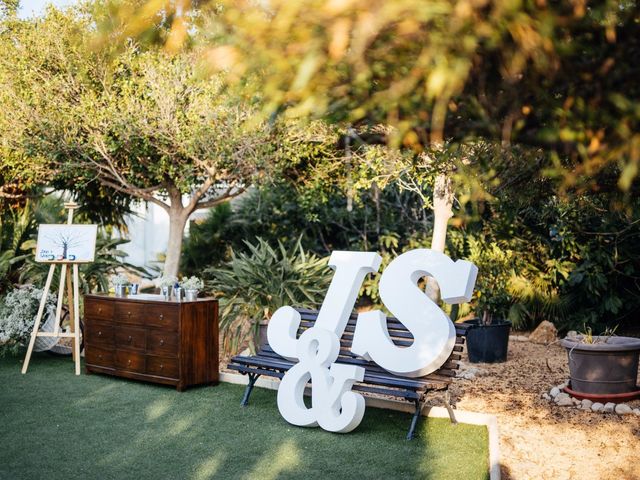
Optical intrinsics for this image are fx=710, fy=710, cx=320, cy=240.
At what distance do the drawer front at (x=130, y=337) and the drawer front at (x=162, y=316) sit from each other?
6.9 inches

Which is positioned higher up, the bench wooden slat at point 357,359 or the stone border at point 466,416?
the bench wooden slat at point 357,359

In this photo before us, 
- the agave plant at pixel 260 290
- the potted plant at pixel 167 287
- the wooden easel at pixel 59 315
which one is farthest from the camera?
the agave plant at pixel 260 290

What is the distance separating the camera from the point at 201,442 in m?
5.23

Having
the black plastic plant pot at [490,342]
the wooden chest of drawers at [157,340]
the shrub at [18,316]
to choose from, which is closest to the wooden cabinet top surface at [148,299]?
the wooden chest of drawers at [157,340]

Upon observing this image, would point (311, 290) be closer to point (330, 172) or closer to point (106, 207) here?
point (330, 172)

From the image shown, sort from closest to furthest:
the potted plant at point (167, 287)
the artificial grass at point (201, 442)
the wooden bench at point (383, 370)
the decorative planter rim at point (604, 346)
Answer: the artificial grass at point (201, 442) → the wooden bench at point (383, 370) → the decorative planter rim at point (604, 346) → the potted plant at point (167, 287)

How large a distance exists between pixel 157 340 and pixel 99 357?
39.4 inches

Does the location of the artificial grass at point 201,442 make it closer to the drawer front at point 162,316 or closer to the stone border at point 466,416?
the stone border at point 466,416

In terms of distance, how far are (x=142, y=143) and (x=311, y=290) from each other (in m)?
2.85

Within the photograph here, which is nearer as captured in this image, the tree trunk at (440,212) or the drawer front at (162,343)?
the drawer front at (162,343)

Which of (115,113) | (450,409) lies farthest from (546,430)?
(115,113)

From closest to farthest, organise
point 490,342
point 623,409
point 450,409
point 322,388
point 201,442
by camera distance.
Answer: point 201,442
point 322,388
point 450,409
point 623,409
point 490,342

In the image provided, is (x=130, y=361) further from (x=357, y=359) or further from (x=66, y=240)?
(x=357, y=359)

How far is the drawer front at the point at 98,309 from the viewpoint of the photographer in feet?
24.6
